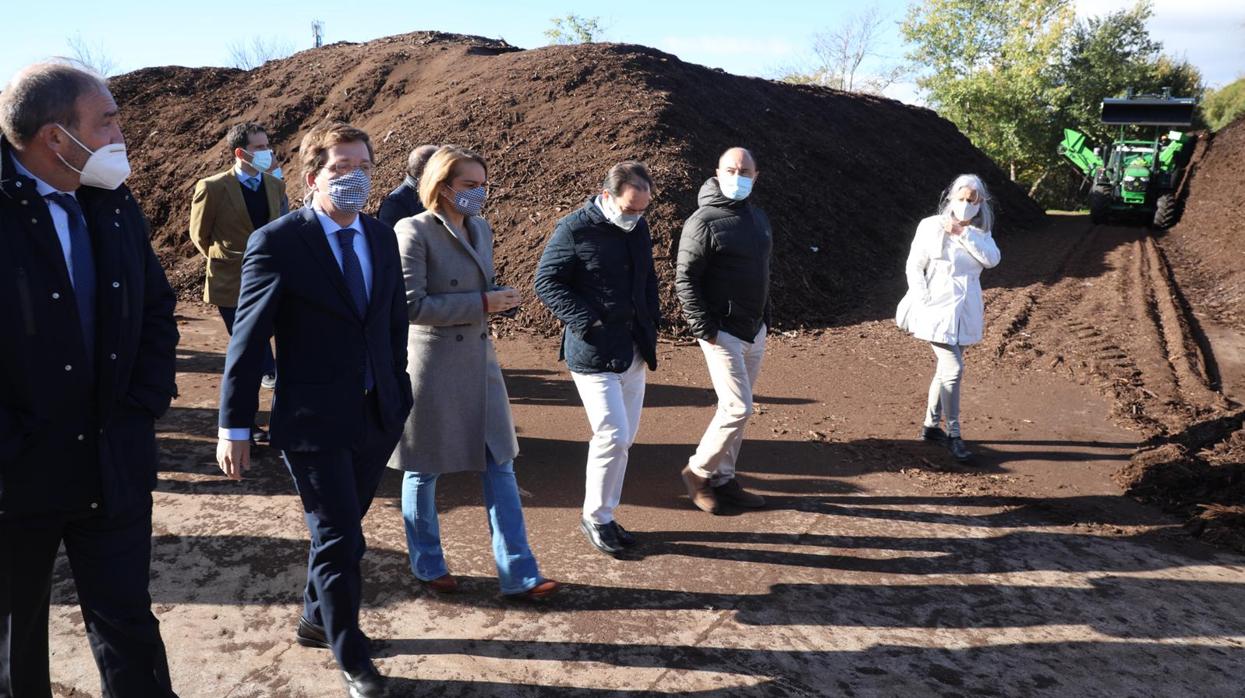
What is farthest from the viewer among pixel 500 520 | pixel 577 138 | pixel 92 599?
pixel 577 138

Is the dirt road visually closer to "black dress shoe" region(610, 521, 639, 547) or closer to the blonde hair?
"black dress shoe" region(610, 521, 639, 547)

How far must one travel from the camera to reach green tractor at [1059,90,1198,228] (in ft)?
66.8

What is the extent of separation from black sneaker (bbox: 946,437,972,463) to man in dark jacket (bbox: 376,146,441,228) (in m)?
4.04

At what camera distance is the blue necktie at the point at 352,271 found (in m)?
3.01

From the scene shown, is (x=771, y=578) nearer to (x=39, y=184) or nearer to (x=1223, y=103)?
(x=39, y=184)

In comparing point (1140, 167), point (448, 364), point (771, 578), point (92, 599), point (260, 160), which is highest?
point (1140, 167)

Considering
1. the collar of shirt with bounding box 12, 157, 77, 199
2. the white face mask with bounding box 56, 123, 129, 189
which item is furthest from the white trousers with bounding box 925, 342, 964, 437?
the collar of shirt with bounding box 12, 157, 77, 199

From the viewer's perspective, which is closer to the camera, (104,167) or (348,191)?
(104,167)

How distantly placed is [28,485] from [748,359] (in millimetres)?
3586

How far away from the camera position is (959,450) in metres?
5.96

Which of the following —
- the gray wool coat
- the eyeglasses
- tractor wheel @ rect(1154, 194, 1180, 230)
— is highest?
tractor wheel @ rect(1154, 194, 1180, 230)

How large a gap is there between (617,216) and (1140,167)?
2114 cm

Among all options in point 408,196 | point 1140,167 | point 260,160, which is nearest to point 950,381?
point 408,196

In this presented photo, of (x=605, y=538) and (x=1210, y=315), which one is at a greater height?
(x=1210, y=315)
